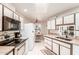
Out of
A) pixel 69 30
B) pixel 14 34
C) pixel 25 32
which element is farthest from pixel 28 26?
pixel 69 30

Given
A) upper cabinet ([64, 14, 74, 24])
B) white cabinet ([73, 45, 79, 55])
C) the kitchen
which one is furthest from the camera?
upper cabinet ([64, 14, 74, 24])

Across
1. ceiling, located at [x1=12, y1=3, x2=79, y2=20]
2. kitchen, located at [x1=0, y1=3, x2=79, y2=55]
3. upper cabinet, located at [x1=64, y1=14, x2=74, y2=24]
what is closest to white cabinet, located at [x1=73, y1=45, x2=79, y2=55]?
kitchen, located at [x1=0, y1=3, x2=79, y2=55]

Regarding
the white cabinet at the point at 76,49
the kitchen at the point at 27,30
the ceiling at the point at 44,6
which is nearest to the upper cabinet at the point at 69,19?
the kitchen at the point at 27,30

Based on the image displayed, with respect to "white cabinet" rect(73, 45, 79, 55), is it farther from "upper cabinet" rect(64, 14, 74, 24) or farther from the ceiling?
the ceiling

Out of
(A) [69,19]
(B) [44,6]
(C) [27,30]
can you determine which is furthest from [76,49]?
(C) [27,30]

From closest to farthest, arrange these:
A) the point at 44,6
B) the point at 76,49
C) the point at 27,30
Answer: the point at 76,49 < the point at 44,6 < the point at 27,30

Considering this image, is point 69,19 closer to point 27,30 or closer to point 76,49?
point 76,49

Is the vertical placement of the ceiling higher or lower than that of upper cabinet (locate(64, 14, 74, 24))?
higher

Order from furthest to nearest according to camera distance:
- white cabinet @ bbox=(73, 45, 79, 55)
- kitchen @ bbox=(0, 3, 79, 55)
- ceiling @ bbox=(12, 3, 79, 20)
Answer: ceiling @ bbox=(12, 3, 79, 20) < white cabinet @ bbox=(73, 45, 79, 55) < kitchen @ bbox=(0, 3, 79, 55)

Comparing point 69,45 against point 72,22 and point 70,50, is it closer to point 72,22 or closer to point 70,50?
point 70,50

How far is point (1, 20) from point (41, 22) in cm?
773

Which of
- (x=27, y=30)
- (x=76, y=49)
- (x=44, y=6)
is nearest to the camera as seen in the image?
(x=76, y=49)

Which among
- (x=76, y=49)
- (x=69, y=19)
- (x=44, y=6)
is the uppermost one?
(x=44, y=6)

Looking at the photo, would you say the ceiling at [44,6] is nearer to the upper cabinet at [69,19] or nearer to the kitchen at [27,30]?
the kitchen at [27,30]
